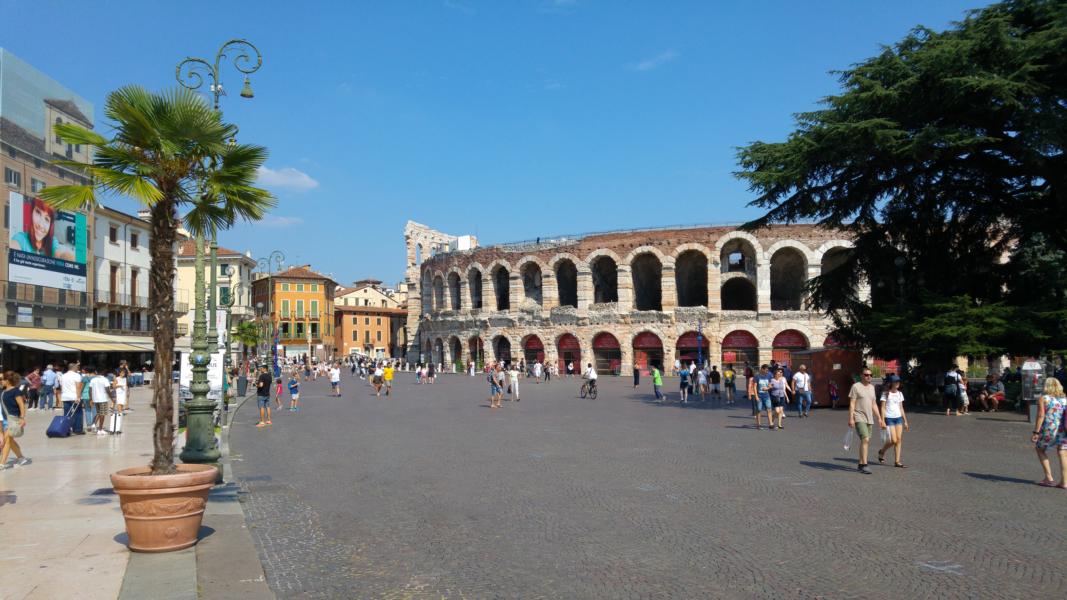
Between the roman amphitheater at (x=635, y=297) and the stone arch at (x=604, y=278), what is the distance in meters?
0.10

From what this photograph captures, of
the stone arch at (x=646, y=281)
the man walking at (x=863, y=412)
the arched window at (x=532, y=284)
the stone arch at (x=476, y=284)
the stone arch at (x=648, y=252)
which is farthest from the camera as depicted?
the stone arch at (x=476, y=284)

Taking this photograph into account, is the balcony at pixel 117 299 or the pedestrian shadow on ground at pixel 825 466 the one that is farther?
the balcony at pixel 117 299

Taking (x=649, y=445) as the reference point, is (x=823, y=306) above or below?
above

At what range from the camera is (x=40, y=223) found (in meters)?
32.8

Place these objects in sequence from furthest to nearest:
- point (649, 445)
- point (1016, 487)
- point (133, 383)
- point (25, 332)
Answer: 1. point (133, 383)
2. point (25, 332)
3. point (649, 445)
4. point (1016, 487)

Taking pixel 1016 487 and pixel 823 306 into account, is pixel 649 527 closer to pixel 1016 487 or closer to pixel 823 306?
pixel 1016 487

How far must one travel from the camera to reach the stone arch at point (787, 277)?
4686 centimetres

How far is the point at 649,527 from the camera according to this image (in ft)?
23.5

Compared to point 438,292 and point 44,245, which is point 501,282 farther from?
point 44,245

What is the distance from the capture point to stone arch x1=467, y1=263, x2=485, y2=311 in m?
55.3

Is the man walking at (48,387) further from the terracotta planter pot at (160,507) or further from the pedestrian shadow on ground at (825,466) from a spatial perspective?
the pedestrian shadow on ground at (825,466)

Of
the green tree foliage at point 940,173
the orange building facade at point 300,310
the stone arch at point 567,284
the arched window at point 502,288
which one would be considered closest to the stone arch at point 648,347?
the stone arch at point 567,284

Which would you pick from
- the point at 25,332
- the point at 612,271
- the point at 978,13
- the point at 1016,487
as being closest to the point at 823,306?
the point at 978,13

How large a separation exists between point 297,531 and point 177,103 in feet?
14.0
